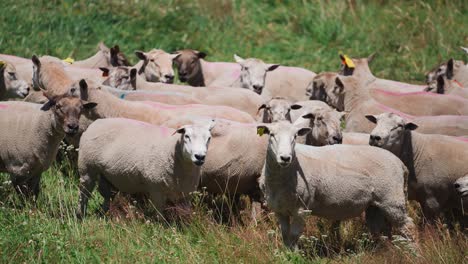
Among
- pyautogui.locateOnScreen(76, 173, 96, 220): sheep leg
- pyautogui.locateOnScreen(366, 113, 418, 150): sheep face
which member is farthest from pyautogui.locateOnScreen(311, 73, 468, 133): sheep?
pyautogui.locateOnScreen(76, 173, 96, 220): sheep leg

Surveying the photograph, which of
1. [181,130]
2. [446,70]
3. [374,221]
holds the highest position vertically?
[181,130]

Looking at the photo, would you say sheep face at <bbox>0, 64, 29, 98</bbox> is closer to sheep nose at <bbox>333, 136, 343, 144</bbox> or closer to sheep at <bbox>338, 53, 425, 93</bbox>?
sheep nose at <bbox>333, 136, 343, 144</bbox>

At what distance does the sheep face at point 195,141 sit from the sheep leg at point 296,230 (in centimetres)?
105

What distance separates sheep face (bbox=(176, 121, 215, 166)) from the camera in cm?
890

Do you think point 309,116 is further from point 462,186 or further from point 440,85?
point 440,85

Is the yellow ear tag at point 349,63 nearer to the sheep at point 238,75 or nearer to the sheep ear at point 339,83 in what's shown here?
the sheep at point 238,75

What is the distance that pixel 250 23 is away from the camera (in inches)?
772

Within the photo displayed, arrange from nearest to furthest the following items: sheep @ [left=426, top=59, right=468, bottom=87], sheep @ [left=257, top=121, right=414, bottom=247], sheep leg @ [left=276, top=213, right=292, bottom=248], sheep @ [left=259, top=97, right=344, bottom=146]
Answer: sheep @ [left=257, top=121, right=414, bottom=247]
sheep leg @ [left=276, top=213, right=292, bottom=248]
sheep @ [left=259, top=97, right=344, bottom=146]
sheep @ [left=426, top=59, right=468, bottom=87]

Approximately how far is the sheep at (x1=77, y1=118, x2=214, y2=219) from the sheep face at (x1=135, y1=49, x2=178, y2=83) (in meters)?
4.38

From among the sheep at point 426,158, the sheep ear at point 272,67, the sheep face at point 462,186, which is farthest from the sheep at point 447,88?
the sheep face at point 462,186

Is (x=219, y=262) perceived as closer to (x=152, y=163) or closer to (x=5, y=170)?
(x=152, y=163)

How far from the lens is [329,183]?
29.0ft

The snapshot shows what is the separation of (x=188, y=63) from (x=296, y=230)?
22.5 ft

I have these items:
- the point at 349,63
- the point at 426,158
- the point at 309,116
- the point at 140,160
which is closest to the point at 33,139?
the point at 140,160
